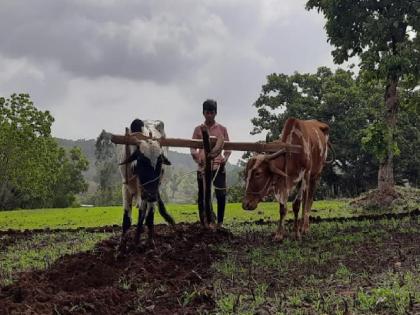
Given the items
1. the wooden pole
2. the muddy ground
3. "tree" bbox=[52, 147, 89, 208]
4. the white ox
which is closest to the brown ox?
the wooden pole

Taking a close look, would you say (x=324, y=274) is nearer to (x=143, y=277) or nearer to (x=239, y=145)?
(x=143, y=277)

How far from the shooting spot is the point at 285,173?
880 centimetres

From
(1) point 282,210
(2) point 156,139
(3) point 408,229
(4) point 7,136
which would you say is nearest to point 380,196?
(3) point 408,229

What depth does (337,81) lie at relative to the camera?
37.2 metres

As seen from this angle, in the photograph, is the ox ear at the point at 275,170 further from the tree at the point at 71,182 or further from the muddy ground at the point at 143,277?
the tree at the point at 71,182

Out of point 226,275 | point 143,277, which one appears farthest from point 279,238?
point 143,277

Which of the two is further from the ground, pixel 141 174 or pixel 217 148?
pixel 217 148

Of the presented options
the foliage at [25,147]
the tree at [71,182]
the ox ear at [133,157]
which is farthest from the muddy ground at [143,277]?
the tree at [71,182]

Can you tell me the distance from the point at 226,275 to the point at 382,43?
11714 millimetres

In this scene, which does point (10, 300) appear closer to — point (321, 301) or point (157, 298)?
point (157, 298)

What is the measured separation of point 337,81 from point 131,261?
32.3m

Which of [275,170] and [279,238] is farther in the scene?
[279,238]

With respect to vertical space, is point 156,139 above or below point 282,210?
above

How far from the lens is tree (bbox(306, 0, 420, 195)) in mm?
15273
